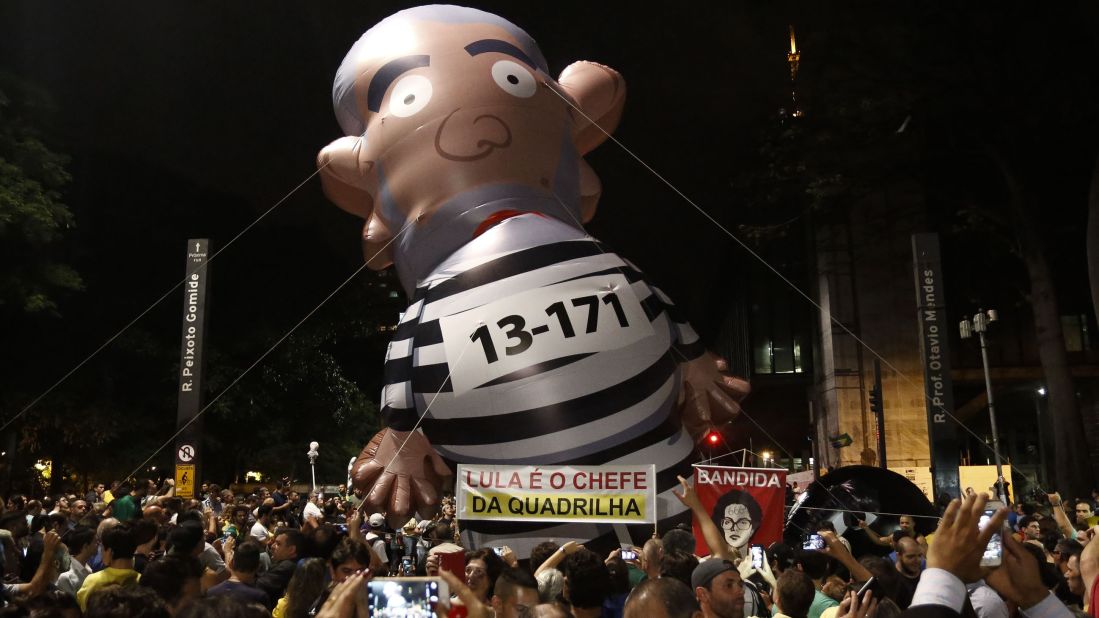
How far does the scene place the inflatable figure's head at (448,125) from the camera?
1035 cm

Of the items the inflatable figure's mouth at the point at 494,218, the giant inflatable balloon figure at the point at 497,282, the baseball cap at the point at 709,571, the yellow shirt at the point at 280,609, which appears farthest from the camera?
the inflatable figure's mouth at the point at 494,218

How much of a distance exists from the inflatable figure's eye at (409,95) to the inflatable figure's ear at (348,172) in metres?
0.70

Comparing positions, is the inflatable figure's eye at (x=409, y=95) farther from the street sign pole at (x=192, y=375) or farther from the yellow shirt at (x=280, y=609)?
the yellow shirt at (x=280, y=609)

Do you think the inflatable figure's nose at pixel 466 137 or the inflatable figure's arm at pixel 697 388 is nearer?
the inflatable figure's arm at pixel 697 388

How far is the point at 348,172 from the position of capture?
448 inches

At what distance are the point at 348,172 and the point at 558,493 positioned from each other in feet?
17.1

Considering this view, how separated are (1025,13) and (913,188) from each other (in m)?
11.4

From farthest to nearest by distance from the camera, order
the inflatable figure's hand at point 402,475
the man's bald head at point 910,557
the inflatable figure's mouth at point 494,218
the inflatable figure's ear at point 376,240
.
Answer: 1. the inflatable figure's ear at point 376,240
2. the inflatable figure's mouth at point 494,218
3. the inflatable figure's hand at point 402,475
4. the man's bald head at point 910,557

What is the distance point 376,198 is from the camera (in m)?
11.2

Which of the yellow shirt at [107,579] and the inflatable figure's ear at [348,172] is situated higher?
the inflatable figure's ear at [348,172]

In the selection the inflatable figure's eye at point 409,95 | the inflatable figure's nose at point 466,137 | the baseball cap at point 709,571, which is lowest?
the baseball cap at point 709,571

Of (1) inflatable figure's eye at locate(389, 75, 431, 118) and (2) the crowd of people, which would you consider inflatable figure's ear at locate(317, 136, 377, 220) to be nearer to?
(1) inflatable figure's eye at locate(389, 75, 431, 118)

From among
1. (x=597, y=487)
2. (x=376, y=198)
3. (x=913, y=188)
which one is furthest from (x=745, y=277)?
(x=597, y=487)

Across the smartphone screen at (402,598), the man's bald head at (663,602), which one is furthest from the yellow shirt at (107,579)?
the man's bald head at (663,602)
